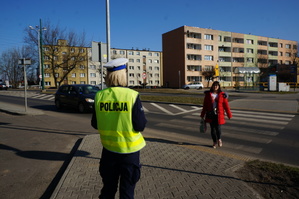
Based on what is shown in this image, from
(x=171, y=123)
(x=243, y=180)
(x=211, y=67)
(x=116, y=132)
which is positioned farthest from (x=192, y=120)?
(x=211, y=67)

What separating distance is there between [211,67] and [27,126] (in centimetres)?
5786

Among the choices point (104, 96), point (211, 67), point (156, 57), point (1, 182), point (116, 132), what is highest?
point (156, 57)

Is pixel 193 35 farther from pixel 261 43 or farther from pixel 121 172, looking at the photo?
pixel 121 172

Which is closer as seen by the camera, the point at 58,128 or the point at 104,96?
the point at 104,96

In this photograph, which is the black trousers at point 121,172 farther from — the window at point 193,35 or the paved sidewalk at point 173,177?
the window at point 193,35

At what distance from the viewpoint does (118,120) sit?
2090mm

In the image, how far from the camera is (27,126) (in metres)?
8.65

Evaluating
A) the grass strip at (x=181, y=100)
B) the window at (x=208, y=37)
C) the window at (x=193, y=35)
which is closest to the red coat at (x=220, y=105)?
the grass strip at (x=181, y=100)

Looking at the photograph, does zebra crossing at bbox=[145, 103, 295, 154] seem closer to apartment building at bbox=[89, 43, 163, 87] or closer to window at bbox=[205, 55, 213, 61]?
window at bbox=[205, 55, 213, 61]

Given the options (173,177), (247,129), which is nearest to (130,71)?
(247,129)

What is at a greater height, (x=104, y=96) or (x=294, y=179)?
(x=104, y=96)

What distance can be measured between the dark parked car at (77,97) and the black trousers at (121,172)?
10.3m

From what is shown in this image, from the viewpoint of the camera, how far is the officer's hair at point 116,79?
220 centimetres

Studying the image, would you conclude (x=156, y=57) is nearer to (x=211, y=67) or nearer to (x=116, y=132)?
(x=211, y=67)
